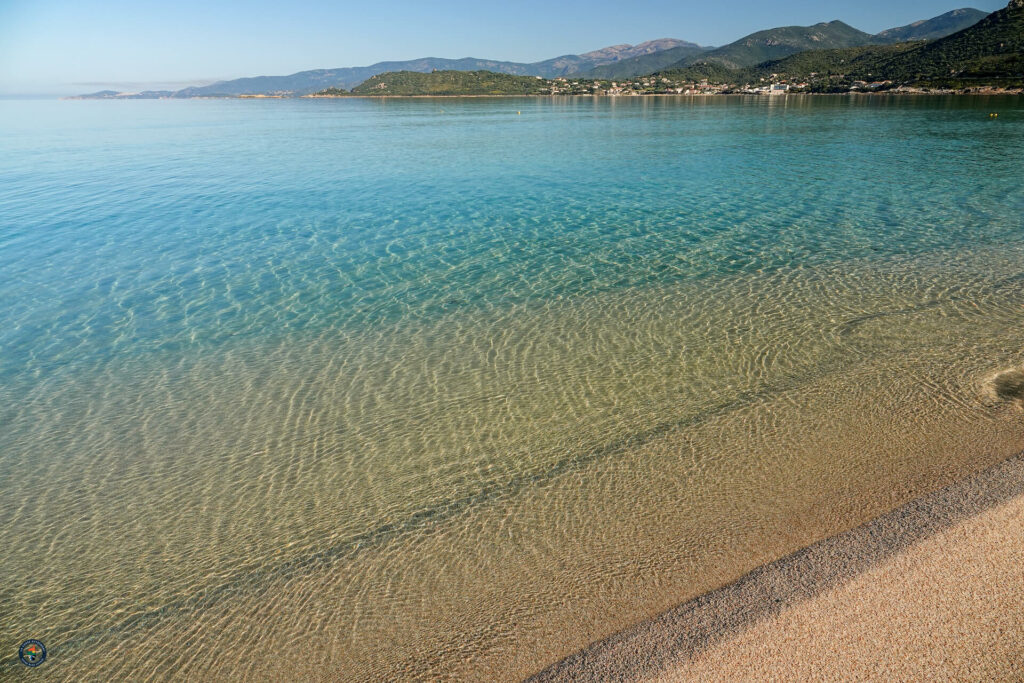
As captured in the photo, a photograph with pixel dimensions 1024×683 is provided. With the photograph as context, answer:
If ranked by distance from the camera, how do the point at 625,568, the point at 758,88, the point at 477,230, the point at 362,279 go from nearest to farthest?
the point at 625,568
the point at 362,279
the point at 477,230
the point at 758,88

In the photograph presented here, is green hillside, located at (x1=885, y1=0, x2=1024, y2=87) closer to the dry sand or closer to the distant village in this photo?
the distant village

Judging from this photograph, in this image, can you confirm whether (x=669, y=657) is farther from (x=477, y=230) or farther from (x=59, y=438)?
(x=477, y=230)

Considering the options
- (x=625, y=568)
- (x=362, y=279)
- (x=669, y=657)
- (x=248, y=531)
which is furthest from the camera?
(x=362, y=279)

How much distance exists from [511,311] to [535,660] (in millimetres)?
7264

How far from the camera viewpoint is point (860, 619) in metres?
3.89

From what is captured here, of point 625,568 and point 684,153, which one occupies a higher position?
point 684,153

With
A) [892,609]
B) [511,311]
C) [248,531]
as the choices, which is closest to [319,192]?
[511,311]

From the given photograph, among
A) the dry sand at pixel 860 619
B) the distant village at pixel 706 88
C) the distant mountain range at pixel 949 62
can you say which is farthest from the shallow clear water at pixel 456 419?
the distant village at pixel 706 88

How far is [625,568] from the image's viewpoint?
472 centimetres

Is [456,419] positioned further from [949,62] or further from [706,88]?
[706,88]

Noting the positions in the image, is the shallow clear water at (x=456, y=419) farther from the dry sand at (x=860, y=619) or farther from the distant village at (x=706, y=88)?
the distant village at (x=706, y=88)

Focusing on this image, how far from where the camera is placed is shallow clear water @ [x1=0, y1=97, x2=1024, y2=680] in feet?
14.9

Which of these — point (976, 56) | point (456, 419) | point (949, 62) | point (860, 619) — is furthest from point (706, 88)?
point (860, 619)

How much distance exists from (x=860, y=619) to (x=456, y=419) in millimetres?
4846
